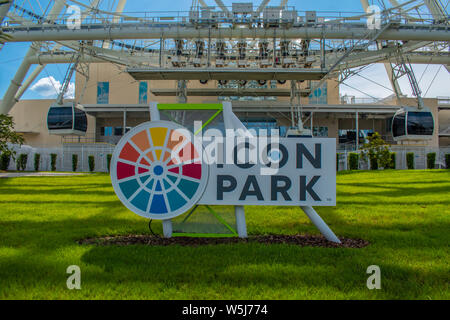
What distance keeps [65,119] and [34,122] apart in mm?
16380

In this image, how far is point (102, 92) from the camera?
41.8 metres

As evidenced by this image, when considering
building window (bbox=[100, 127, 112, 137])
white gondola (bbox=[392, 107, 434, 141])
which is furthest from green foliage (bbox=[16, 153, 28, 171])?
white gondola (bbox=[392, 107, 434, 141])

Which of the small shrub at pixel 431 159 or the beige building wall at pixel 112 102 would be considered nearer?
the small shrub at pixel 431 159

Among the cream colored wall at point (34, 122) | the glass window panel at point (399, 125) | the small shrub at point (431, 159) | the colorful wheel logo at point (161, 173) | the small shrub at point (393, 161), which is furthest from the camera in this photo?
the cream colored wall at point (34, 122)

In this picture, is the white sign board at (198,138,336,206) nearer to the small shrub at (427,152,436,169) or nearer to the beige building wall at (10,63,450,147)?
the small shrub at (427,152,436,169)

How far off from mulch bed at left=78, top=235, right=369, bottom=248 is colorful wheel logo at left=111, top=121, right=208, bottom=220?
45cm

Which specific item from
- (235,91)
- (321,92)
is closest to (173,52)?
(235,91)

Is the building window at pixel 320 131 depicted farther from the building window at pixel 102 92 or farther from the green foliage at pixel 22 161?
the green foliage at pixel 22 161

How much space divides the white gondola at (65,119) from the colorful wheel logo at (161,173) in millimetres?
26920

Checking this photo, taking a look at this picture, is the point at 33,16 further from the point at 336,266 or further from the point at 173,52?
the point at 336,266

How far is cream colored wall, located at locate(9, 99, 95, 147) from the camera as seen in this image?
4159 cm

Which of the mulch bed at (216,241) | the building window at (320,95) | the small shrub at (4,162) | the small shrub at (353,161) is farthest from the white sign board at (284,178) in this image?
the building window at (320,95)

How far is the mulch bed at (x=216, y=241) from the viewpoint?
4711mm
